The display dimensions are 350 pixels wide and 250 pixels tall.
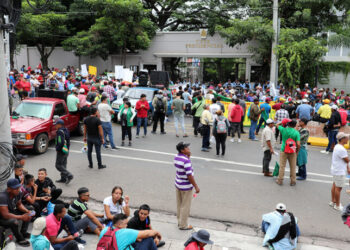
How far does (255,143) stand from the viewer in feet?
Answer: 44.5

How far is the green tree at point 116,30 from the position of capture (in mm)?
26688

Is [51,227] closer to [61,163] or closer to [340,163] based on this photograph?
[61,163]

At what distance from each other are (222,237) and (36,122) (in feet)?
23.4

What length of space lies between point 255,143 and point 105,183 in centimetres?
664

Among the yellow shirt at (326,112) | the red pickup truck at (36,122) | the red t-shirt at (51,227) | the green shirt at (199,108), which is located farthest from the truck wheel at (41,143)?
the yellow shirt at (326,112)

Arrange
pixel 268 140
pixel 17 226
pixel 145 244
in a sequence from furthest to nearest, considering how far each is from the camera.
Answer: pixel 268 140, pixel 17 226, pixel 145 244

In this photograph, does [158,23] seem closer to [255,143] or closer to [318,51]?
[318,51]

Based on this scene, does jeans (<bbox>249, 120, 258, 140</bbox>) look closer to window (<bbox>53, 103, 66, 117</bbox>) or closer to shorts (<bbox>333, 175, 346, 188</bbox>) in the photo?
shorts (<bbox>333, 175, 346, 188</bbox>)

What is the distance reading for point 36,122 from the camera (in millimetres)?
11070

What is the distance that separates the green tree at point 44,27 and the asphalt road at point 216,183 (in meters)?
20.9

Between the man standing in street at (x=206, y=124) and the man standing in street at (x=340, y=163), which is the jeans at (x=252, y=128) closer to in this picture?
the man standing in street at (x=206, y=124)

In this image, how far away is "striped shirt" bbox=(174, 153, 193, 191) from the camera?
21.2 ft

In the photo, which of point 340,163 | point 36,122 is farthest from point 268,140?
point 36,122

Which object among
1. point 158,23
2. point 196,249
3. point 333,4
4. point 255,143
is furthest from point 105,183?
point 158,23
